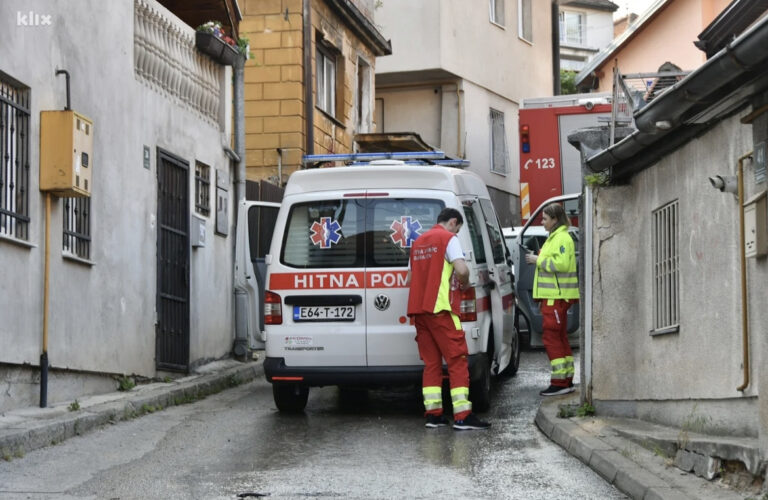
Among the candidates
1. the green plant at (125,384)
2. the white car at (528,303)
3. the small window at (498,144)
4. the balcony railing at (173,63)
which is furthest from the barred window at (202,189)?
the small window at (498,144)

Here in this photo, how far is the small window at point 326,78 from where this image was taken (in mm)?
23484

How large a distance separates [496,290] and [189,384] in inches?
141

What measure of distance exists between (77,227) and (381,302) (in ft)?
10.1

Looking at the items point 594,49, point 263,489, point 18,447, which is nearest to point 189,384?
point 18,447

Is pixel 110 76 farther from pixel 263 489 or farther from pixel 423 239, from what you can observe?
pixel 263 489

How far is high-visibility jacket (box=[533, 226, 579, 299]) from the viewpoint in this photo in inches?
494

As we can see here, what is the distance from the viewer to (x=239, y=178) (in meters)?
17.8

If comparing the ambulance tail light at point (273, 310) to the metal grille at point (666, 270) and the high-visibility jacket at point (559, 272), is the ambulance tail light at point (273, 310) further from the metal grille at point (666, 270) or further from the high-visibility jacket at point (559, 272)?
the metal grille at point (666, 270)

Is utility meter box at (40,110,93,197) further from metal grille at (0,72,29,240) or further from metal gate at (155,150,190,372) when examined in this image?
metal gate at (155,150,190,372)

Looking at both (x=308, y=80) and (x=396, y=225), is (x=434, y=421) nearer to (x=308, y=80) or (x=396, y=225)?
(x=396, y=225)

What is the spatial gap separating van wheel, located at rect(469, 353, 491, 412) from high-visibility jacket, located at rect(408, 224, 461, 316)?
0.82 meters

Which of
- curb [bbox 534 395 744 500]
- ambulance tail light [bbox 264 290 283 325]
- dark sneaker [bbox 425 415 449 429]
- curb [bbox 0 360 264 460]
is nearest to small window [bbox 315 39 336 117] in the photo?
curb [bbox 0 360 264 460]

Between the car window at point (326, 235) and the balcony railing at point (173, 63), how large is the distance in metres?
3.36

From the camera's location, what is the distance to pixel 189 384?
1360cm
